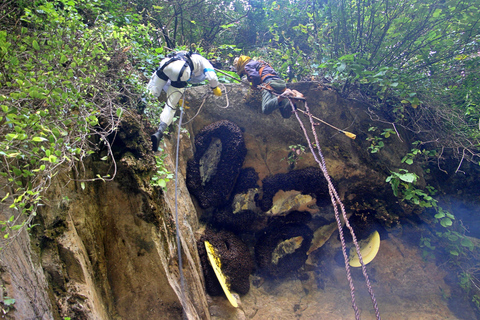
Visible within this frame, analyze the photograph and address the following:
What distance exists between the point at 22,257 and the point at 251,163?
11.5 feet

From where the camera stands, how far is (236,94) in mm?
4734

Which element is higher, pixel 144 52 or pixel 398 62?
pixel 398 62

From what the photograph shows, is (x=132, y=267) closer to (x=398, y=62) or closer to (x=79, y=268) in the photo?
(x=79, y=268)

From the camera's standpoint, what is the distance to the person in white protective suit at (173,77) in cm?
334

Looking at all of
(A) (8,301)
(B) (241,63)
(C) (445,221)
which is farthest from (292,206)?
(A) (8,301)

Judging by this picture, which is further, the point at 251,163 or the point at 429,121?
the point at 251,163

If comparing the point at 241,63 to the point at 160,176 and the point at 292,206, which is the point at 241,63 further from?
the point at 292,206

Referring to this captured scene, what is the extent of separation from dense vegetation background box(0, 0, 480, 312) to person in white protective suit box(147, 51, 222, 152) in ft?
0.65

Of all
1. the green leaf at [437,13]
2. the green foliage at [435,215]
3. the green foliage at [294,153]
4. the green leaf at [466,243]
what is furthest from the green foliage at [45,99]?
the green leaf at [466,243]

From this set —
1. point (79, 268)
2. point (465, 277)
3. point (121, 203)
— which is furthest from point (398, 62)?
point (79, 268)

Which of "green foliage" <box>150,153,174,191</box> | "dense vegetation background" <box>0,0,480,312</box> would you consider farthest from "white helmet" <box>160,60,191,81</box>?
"green foliage" <box>150,153,174,191</box>

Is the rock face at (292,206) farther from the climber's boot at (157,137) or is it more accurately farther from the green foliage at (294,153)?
the climber's boot at (157,137)

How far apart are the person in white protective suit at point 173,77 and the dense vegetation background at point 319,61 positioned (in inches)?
7.8

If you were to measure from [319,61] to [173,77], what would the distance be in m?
3.13
